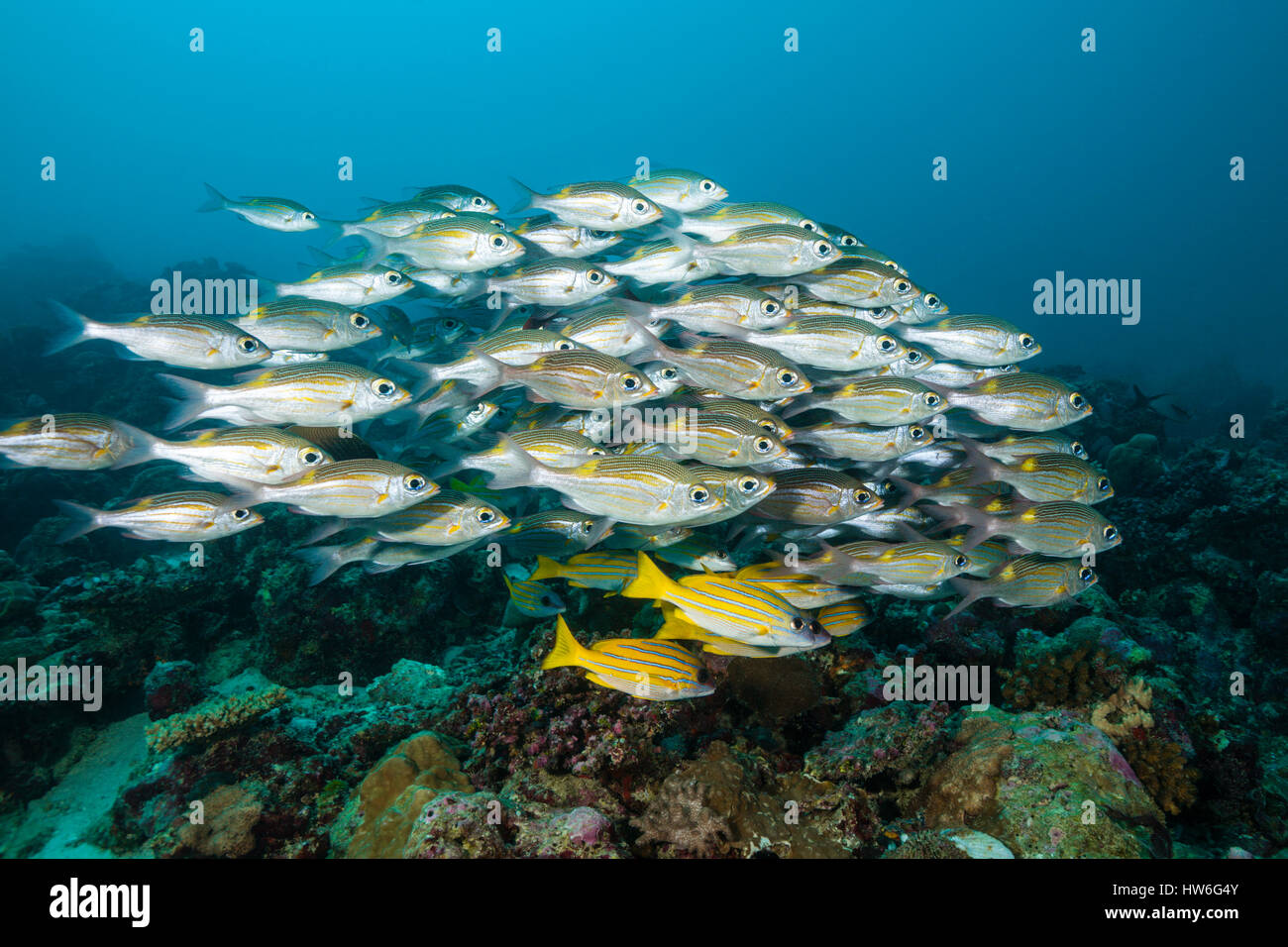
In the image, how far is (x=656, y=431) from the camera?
4.30 m

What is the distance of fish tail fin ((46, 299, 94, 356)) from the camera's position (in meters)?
4.19

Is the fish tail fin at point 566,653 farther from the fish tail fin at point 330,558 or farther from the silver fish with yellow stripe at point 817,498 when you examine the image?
the fish tail fin at point 330,558

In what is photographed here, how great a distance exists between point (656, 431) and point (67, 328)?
442 centimetres

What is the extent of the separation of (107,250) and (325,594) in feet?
323

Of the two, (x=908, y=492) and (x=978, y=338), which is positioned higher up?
(x=978, y=338)

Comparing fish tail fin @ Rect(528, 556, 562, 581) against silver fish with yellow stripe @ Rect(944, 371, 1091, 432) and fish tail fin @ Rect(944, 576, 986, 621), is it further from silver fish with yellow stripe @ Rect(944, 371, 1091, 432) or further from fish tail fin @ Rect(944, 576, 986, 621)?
silver fish with yellow stripe @ Rect(944, 371, 1091, 432)

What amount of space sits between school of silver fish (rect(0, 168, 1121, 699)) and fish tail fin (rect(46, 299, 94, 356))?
0.8 inches

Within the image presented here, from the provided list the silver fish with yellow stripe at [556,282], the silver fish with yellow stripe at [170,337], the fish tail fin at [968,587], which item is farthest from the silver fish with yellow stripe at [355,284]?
the fish tail fin at [968,587]

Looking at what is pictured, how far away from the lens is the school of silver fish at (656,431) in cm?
374

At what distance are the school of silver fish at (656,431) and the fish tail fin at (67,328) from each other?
21 mm

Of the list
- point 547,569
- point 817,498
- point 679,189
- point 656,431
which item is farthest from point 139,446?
point 679,189

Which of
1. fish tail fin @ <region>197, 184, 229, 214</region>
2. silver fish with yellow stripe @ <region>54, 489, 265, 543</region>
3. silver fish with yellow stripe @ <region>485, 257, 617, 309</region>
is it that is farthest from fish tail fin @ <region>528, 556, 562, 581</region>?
fish tail fin @ <region>197, 184, 229, 214</region>

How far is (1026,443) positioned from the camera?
4.94 metres

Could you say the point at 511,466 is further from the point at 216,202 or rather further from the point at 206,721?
the point at 216,202
